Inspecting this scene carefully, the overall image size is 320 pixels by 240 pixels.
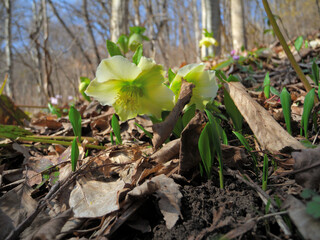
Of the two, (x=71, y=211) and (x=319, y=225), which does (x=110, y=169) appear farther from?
(x=319, y=225)

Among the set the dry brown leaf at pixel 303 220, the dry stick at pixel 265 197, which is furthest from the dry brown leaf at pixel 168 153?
the dry brown leaf at pixel 303 220

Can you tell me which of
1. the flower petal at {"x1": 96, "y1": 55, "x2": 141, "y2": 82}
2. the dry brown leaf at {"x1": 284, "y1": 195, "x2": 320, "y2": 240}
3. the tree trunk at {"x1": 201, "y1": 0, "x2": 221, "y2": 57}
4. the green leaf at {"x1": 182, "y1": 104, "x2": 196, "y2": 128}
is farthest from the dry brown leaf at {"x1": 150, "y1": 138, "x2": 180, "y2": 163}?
the tree trunk at {"x1": 201, "y1": 0, "x2": 221, "y2": 57}

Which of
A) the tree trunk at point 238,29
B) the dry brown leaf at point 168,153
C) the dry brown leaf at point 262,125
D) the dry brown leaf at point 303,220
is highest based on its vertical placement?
the tree trunk at point 238,29

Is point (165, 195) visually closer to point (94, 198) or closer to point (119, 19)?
point (94, 198)

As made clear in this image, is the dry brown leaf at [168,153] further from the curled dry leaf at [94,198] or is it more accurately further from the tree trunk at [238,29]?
the tree trunk at [238,29]

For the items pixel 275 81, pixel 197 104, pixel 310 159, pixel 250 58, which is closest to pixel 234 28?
pixel 250 58

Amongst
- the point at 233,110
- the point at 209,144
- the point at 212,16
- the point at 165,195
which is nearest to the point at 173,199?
the point at 165,195

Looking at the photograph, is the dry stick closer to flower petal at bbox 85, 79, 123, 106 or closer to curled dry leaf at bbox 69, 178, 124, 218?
curled dry leaf at bbox 69, 178, 124, 218
